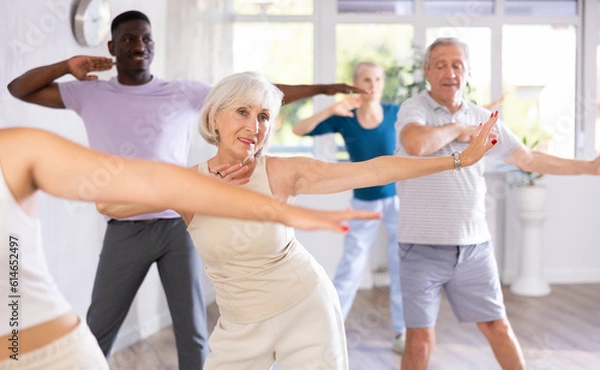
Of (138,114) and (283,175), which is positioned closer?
(283,175)

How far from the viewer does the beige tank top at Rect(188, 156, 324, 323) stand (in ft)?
6.30

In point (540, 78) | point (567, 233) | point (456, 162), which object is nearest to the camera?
point (456, 162)

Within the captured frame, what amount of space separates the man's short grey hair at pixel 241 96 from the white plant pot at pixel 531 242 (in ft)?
12.6

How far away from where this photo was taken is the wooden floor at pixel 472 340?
389 cm

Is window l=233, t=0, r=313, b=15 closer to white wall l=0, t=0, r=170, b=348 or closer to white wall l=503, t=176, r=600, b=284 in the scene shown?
white wall l=0, t=0, r=170, b=348

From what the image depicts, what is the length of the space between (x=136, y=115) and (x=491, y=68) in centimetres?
387

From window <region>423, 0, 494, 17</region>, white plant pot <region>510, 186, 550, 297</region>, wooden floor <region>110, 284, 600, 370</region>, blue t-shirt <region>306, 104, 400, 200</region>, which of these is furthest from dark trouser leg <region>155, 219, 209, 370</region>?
window <region>423, 0, 494, 17</region>

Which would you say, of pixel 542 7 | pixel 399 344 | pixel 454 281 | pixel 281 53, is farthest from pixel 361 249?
pixel 542 7

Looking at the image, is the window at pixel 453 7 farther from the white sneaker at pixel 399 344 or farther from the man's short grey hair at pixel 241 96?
the man's short grey hair at pixel 241 96

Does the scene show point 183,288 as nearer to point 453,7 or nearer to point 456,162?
point 456,162

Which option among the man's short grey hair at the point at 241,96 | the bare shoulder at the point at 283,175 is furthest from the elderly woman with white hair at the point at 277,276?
the man's short grey hair at the point at 241,96

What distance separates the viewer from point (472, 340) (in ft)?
14.2

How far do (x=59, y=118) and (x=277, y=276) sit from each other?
2.09 meters

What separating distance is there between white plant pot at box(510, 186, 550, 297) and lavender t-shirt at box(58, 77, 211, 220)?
3.30m
